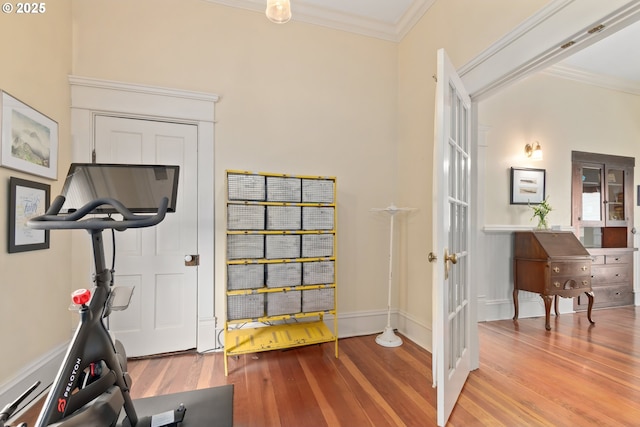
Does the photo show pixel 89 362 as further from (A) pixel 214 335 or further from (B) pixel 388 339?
(B) pixel 388 339

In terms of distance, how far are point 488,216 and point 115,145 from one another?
12.9 feet

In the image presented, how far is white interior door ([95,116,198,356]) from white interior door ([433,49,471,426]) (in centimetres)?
199

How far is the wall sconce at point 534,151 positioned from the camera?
349 centimetres

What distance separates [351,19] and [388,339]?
10.5 ft

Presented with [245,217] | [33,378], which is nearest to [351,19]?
[245,217]

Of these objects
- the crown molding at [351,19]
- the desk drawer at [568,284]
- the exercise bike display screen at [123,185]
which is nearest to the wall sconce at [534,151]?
the desk drawer at [568,284]

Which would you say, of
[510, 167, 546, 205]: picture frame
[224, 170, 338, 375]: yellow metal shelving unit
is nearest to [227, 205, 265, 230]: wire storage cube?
[224, 170, 338, 375]: yellow metal shelving unit

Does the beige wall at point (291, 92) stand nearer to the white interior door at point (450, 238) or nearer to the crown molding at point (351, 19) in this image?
the crown molding at point (351, 19)

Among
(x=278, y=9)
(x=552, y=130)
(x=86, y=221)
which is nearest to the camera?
(x=86, y=221)

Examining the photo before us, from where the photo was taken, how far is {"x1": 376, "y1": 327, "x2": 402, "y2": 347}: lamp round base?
264 cm

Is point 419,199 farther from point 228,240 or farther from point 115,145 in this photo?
point 115,145

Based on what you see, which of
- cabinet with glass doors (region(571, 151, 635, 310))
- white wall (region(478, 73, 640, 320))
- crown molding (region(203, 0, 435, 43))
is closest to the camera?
crown molding (region(203, 0, 435, 43))

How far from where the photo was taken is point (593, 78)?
3.83m

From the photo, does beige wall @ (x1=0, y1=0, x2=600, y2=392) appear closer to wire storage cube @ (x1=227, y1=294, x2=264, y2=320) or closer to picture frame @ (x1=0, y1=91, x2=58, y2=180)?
picture frame @ (x1=0, y1=91, x2=58, y2=180)
